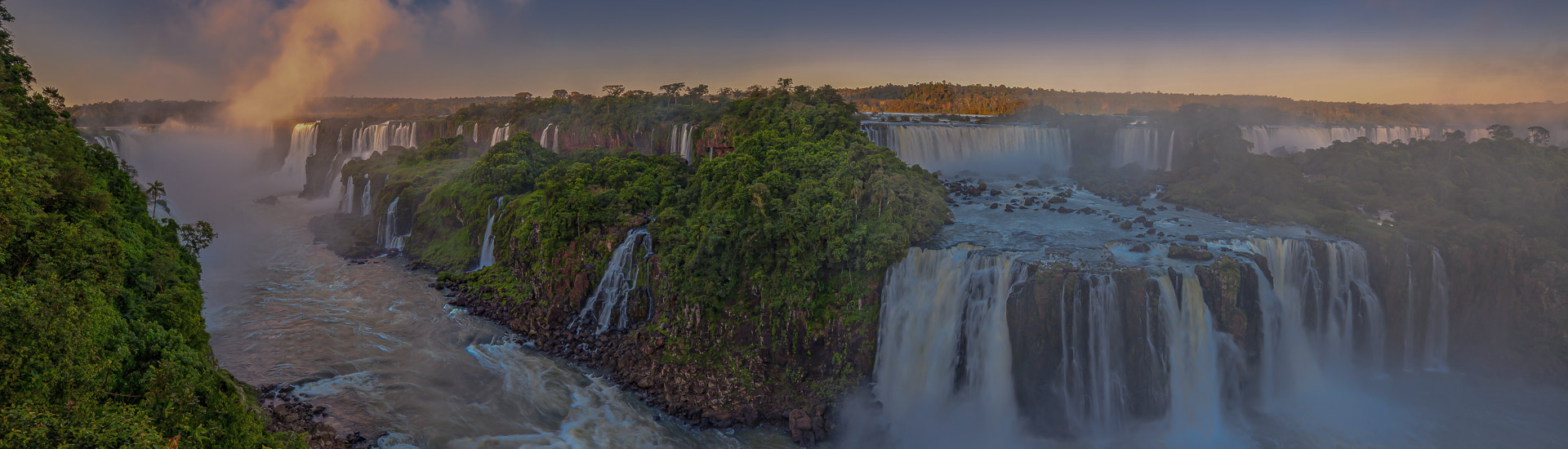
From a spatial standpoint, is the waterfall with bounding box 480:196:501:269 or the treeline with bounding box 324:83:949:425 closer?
the treeline with bounding box 324:83:949:425

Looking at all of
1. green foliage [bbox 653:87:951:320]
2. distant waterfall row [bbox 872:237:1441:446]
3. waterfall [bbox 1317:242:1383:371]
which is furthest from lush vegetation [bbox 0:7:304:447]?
waterfall [bbox 1317:242:1383:371]

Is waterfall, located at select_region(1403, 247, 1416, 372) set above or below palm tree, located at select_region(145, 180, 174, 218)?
below

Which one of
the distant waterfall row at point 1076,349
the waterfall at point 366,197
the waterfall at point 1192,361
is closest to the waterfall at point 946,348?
the distant waterfall row at point 1076,349

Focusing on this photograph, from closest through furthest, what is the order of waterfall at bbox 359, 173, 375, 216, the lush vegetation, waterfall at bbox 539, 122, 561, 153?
the lush vegetation → waterfall at bbox 359, 173, 375, 216 → waterfall at bbox 539, 122, 561, 153

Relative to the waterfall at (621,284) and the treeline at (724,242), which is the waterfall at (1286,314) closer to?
the treeline at (724,242)

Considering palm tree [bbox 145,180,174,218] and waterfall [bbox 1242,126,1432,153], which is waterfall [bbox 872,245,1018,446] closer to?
palm tree [bbox 145,180,174,218]

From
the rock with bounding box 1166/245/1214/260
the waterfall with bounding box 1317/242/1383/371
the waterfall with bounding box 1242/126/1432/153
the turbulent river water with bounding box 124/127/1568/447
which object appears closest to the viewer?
the turbulent river water with bounding box 124/127/1568/447

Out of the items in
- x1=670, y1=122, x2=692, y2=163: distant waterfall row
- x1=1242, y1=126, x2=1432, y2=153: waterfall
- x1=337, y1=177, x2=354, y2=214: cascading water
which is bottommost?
x1=337, y1=177, x2=354, y2=214: cascading water

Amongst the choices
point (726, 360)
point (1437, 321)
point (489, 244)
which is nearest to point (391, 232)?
point (489, 244)
